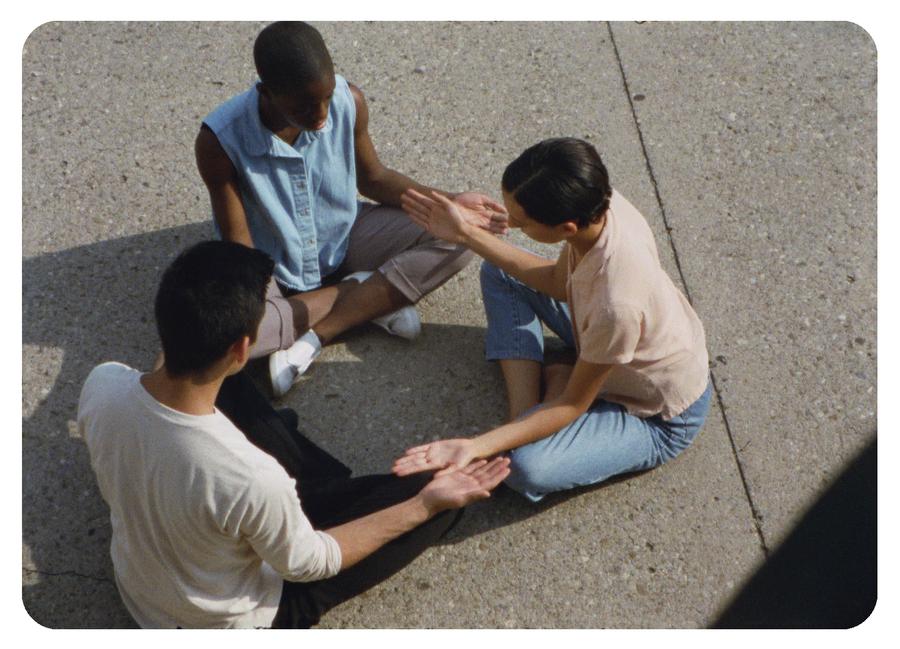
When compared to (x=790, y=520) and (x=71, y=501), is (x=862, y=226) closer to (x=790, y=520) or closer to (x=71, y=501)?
(x=790, y=520)

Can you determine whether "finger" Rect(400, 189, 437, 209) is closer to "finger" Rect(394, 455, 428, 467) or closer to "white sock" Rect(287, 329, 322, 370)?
"white sock" Rect(287, 329, 322, 370)

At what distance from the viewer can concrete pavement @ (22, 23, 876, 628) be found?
3.13 meters

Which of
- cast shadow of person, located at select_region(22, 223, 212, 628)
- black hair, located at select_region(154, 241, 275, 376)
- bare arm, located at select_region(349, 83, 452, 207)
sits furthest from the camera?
bare arm, located at select_region(349, 83, 452, 207)

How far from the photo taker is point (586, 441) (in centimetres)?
313

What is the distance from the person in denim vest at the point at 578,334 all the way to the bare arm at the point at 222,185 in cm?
58

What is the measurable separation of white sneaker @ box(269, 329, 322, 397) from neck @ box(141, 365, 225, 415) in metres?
1.11

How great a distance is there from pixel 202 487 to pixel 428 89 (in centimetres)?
264

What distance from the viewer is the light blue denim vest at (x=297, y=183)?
10.6 feet

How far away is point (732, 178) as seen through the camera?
4.20 m

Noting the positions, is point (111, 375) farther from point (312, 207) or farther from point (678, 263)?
point (678, 263)

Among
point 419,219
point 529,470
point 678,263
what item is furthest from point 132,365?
point 678,263

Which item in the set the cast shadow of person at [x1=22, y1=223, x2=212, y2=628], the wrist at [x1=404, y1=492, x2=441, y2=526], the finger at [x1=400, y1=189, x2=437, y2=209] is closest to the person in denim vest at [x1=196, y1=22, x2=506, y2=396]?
the finger at [x1=400, y1=189, x2=437, y2=209]

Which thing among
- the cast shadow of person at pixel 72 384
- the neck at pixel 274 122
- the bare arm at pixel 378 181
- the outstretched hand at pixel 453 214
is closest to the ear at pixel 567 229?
the outstretched hand at pixel 453 214

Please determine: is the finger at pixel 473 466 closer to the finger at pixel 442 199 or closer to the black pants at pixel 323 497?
the black pants at pixel 323 497
